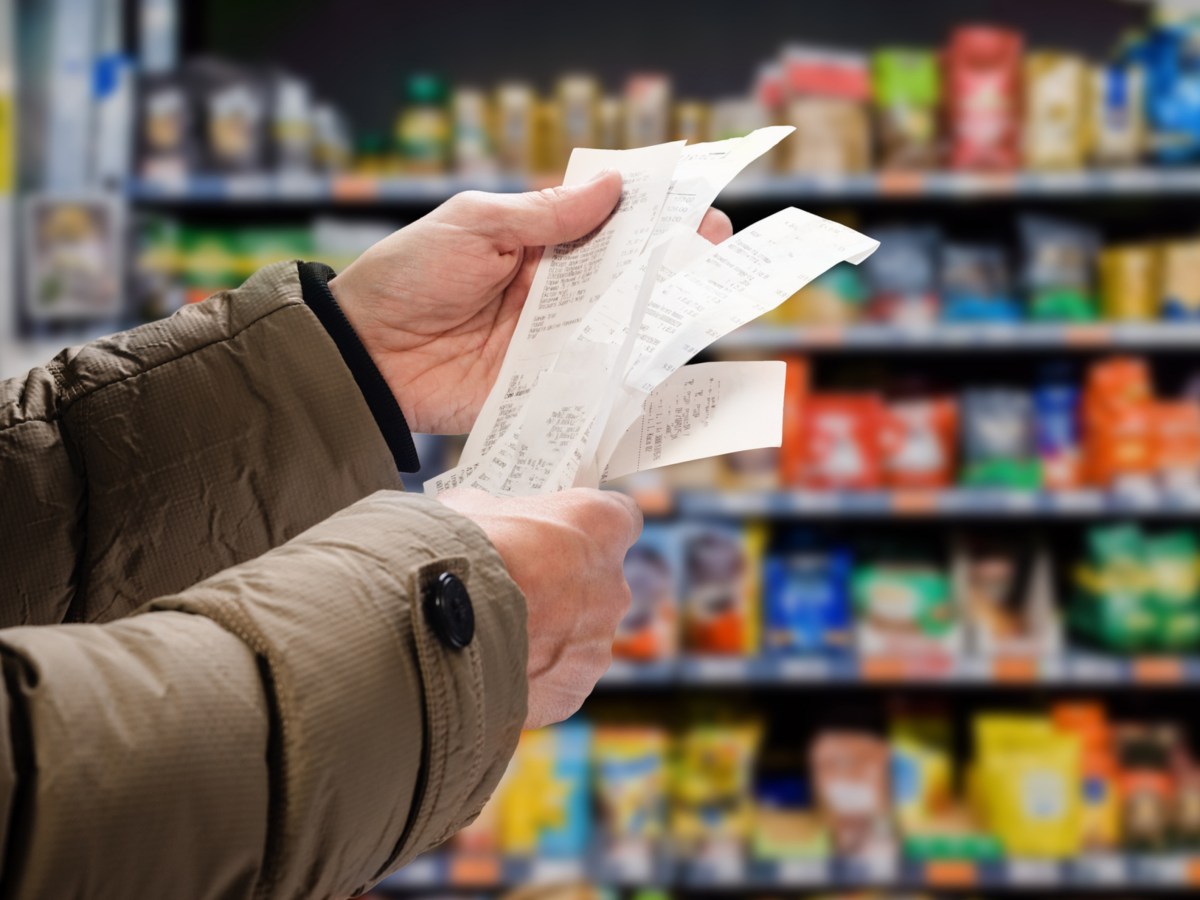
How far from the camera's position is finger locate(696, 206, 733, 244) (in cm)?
101

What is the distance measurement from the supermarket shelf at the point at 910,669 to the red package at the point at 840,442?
404 mm

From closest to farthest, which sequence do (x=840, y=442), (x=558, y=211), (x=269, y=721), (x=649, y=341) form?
(x=269, y=721) → (x=649, y=341) → (x=558, y=211) → (x=840, y=442)

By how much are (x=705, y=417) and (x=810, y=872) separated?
1.90 meters

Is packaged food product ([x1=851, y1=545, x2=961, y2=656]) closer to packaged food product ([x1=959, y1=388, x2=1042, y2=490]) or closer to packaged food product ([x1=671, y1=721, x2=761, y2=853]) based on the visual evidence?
packaged food product ([x1=959, y1=388, x2=1042, y2=490])

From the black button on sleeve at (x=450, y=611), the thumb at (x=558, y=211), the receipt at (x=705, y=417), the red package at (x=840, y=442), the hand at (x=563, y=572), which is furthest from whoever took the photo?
the red package at (x=840, y=442)

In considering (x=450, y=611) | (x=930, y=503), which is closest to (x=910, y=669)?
(x=930, y=503)

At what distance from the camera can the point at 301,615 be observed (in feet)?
1.87

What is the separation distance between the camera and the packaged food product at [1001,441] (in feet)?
8.35

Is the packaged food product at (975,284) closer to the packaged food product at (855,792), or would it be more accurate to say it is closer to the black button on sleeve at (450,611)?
the packaged food product at (855,792)

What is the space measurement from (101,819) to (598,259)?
62cm

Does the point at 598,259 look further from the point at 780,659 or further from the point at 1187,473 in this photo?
the point at 1187,473

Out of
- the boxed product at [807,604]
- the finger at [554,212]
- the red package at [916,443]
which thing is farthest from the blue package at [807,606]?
the finger at [554,212]

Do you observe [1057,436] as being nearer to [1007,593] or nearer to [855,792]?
[1007,593]

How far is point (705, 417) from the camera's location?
88cm
